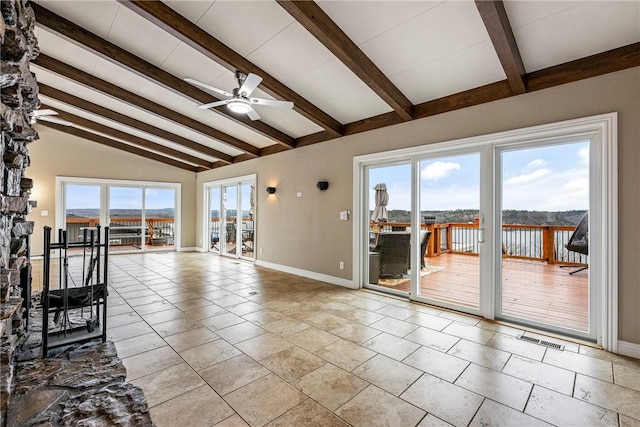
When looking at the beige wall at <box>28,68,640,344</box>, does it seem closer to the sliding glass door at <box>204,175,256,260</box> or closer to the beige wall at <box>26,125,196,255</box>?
the beige wall at <box>26,125,196,255</box>

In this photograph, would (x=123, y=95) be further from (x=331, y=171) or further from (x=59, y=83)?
(x=331, y=171)

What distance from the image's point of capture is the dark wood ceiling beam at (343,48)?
8.73ft

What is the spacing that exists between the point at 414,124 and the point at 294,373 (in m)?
3.43

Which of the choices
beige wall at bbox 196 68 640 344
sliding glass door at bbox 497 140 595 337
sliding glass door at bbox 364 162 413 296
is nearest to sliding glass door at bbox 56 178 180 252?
beige wall at bbox 196 68 640 344

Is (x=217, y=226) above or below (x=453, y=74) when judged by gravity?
below

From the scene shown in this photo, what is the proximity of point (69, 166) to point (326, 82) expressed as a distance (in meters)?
7.92

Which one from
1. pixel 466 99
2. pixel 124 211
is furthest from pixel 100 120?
pixel 466 99

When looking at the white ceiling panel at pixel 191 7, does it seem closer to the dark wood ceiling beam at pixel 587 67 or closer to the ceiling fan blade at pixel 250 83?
the ceiling fan blade at pixel 250 83

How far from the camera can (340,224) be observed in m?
5.19

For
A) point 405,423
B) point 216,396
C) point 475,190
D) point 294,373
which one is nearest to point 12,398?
point 216,396

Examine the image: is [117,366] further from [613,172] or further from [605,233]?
[613,172]

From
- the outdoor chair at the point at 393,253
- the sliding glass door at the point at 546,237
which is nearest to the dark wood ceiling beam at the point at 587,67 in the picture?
the sliding glass door at the point at 546,237

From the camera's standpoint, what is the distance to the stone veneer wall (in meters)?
1.73

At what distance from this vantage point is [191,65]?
402cm
